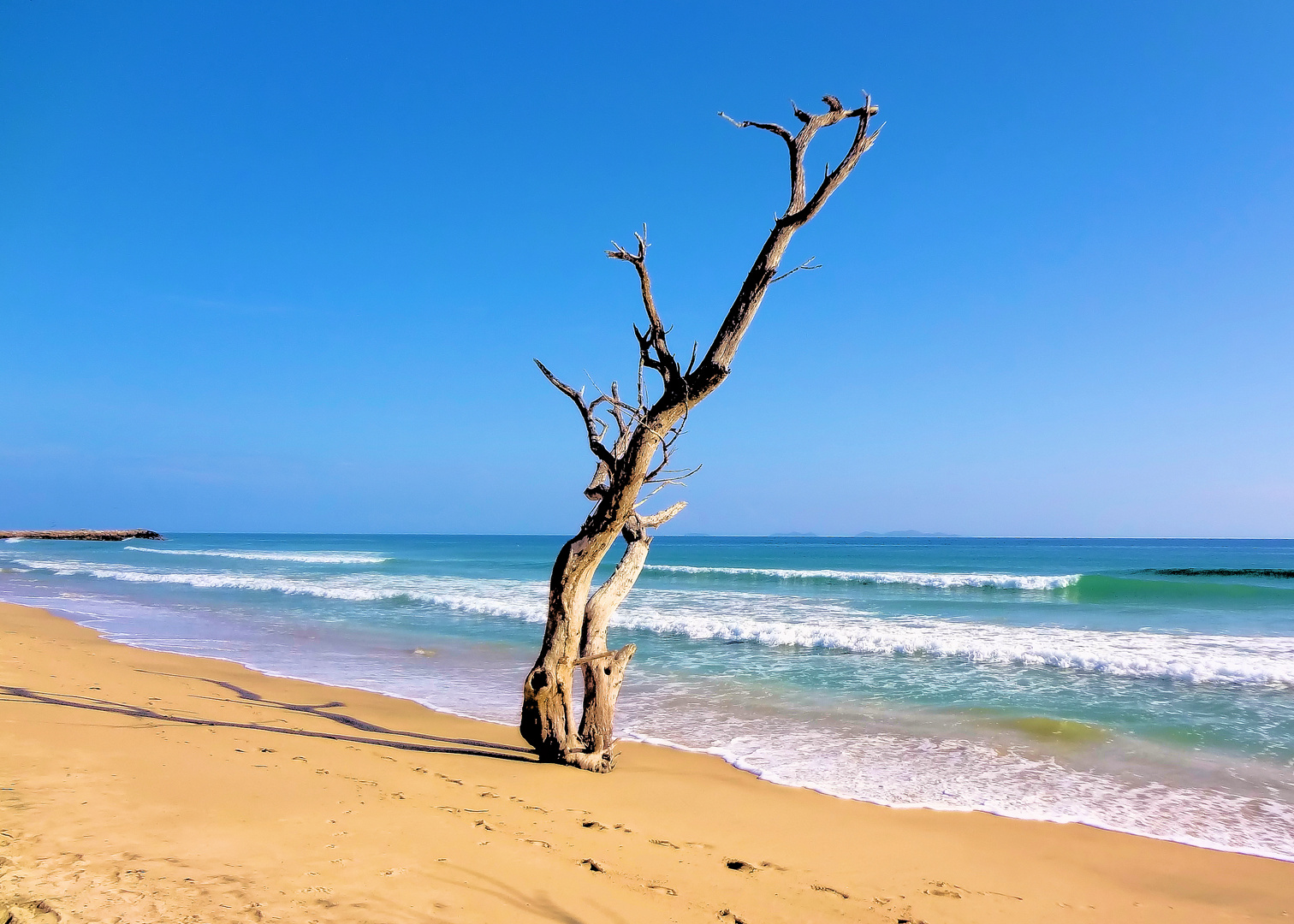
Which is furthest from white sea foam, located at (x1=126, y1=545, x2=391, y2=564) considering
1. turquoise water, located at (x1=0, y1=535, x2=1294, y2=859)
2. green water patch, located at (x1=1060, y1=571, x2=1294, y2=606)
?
green water patch, located at (x1=1060, y1=571, x2=1294, y2=606)

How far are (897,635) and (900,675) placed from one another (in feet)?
12.4

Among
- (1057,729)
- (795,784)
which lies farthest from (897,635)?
(795,784)

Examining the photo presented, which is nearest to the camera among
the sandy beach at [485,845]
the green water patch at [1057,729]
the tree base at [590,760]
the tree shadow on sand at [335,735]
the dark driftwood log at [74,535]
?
the sandy beach at [485,845]

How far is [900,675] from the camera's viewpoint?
10.8 meters

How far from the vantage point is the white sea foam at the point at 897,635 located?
1155 centimetres

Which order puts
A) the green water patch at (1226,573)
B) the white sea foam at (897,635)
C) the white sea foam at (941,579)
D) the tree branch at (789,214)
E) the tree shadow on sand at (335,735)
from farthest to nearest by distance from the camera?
1. the green water patch at (1226,573)
2. the white sea foam at (941,579)
3. the white sea foam at (897,635)
4. the tree shadow on sand at (335,735)
5. the tree branch at (789,214)

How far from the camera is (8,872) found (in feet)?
10.1

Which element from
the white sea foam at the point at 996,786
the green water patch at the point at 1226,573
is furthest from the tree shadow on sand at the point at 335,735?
the green water patch at the point at 1226,573

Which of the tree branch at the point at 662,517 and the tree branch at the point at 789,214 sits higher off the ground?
the tree branch at the point at 789,214

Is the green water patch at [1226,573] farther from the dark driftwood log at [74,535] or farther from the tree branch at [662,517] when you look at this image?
the dark driftwood log at [74,535]

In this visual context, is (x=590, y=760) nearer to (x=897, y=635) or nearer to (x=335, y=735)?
(x=335, y=735)

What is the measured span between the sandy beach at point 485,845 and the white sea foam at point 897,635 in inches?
306

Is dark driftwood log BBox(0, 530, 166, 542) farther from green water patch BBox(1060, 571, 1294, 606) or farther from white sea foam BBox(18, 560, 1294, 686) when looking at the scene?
green water patch BBox(1060, 571, 1294, 606)

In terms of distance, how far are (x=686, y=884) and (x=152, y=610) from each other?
19492 mm
